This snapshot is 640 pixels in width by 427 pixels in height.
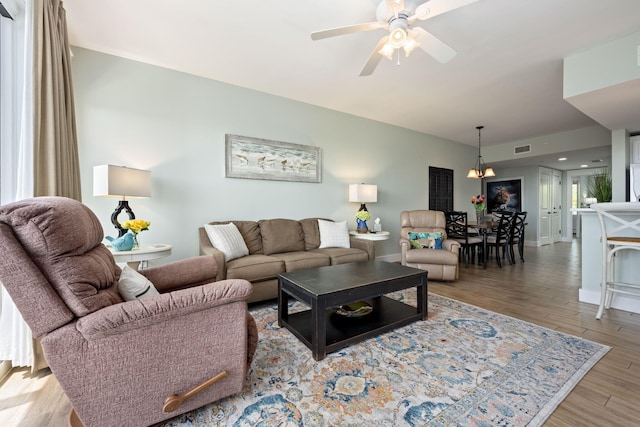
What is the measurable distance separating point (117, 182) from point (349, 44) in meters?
2.52

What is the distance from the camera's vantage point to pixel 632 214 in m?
2.71

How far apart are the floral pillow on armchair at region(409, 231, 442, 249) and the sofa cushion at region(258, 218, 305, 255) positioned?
169 cm

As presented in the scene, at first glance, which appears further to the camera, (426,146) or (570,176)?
(570,176)

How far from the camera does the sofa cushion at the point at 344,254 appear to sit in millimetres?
3283

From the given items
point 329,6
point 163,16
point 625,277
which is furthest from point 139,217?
point 625,277

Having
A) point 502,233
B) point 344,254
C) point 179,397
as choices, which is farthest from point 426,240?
point 179,397

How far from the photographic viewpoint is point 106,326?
1.03m

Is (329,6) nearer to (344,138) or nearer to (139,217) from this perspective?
(344,138)

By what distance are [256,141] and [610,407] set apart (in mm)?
3903

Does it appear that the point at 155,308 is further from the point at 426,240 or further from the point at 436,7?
the point at 426,240

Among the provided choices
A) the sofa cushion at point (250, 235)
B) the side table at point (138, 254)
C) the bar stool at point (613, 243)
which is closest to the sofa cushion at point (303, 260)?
the sofa cushion at point (250, 235)

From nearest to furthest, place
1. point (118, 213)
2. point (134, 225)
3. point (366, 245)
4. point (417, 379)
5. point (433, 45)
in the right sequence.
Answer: point (417, 379) → point (433, 45) → point (134, 225) → point (118, 213) → point (366, 245)

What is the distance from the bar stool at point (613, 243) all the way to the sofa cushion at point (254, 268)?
3.12 metres

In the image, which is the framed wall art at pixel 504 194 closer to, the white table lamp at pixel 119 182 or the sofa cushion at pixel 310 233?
the sofa cushion at pixel 310 233
